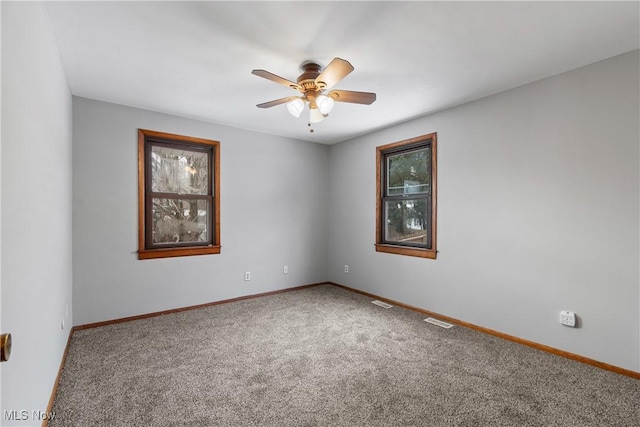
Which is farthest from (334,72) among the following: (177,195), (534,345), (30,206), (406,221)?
(534,345)

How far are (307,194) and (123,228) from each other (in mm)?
2656

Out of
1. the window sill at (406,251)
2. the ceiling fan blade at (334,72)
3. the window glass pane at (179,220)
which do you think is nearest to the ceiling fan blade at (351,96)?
the ceiling fan blade at (334,72)

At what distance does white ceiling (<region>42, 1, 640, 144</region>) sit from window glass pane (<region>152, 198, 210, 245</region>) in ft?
4.26

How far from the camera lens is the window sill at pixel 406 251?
3.79 meters

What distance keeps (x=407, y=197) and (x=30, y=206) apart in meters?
3.75

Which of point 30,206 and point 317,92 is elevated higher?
point 317,92

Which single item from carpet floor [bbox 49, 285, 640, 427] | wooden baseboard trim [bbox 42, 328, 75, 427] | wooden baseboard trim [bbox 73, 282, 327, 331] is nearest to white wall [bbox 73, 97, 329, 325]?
wooden baseboard trim [bbox 73, 282, 327, 331]

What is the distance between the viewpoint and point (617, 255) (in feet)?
7.97

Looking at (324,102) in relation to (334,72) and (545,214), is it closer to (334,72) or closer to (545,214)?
(334,72)

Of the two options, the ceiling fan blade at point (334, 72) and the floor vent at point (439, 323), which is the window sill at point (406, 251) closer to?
the floor vent at point (439, 323)

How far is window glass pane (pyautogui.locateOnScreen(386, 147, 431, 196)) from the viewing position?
13.1 ft

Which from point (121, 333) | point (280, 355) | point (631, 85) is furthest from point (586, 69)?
point (121, 333)

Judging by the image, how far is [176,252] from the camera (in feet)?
12.7

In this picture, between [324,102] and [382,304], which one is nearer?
[324,102]
